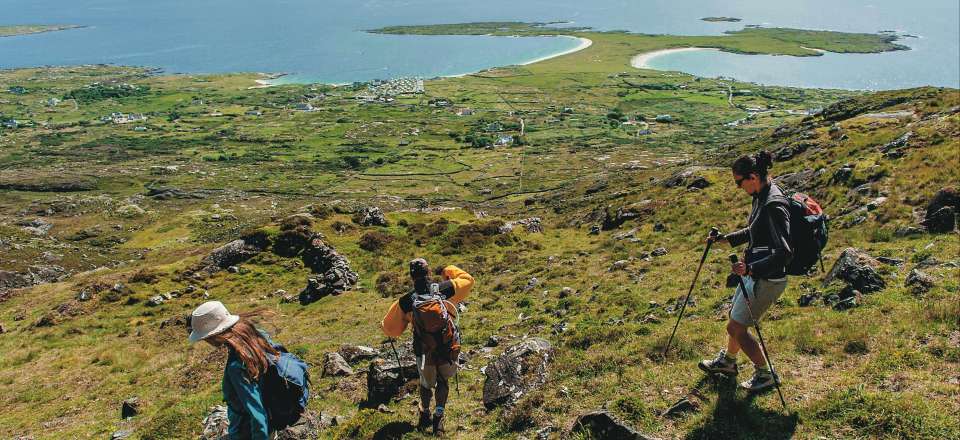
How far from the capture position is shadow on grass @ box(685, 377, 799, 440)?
27.9 ft

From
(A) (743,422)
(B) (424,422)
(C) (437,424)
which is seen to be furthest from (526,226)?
(A) (743,422)

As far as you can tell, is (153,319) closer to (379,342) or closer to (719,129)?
(379,342)

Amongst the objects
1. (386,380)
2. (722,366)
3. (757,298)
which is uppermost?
(757,298)

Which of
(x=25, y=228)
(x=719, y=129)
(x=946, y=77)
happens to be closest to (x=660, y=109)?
(x=719, y=129)

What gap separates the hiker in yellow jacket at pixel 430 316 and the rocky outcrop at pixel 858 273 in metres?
10.6

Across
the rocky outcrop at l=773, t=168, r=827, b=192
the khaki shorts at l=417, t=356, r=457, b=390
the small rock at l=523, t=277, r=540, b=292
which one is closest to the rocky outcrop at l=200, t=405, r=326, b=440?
the khaki shorts at l=417, t=356, r=457, b=390

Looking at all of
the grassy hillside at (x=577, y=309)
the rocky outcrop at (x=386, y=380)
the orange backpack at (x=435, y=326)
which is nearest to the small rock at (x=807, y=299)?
the grassy hillside at (x=577, y=309)

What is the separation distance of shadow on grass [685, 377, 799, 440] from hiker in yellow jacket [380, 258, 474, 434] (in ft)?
15.1

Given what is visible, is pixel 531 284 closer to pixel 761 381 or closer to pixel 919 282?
pixel 919 282

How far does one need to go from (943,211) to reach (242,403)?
70.3 ft

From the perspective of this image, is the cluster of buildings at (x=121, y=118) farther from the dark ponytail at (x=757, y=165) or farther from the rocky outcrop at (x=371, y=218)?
the dark ponytail at (x=757, y=165)

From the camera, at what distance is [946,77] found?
6826 inches

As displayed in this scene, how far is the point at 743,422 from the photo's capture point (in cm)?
880

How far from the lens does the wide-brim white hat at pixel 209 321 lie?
692 centimetres
